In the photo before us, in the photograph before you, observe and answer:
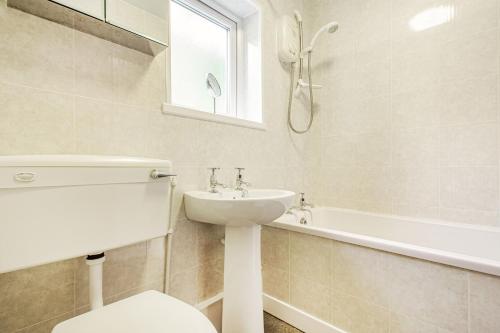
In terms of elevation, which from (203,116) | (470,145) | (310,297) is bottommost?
(310,297)

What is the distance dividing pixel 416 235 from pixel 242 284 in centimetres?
117

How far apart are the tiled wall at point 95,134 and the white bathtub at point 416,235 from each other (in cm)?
54

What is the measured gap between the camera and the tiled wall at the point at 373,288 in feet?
2.82

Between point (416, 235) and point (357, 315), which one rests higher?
point (416, 235)

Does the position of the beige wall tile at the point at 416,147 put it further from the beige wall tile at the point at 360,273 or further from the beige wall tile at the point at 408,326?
the beige wall tile at the point at 408,326

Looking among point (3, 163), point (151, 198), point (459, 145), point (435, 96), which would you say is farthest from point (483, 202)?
point (3, 163)

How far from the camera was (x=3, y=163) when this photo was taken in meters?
0.58

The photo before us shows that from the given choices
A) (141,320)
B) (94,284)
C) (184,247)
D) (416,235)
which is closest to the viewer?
(141,320)

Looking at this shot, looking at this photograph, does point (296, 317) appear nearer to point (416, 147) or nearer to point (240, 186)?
point (240, 186)

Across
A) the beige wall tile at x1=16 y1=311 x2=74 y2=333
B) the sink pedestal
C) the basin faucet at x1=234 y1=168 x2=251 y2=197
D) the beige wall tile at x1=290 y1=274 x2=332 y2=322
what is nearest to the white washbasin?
the sink pedestal

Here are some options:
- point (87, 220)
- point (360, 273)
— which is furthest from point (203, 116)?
point (360, 273)

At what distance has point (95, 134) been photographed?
0.96m

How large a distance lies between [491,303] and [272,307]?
100 centimetres

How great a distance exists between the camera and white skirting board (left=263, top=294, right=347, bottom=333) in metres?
1.23
